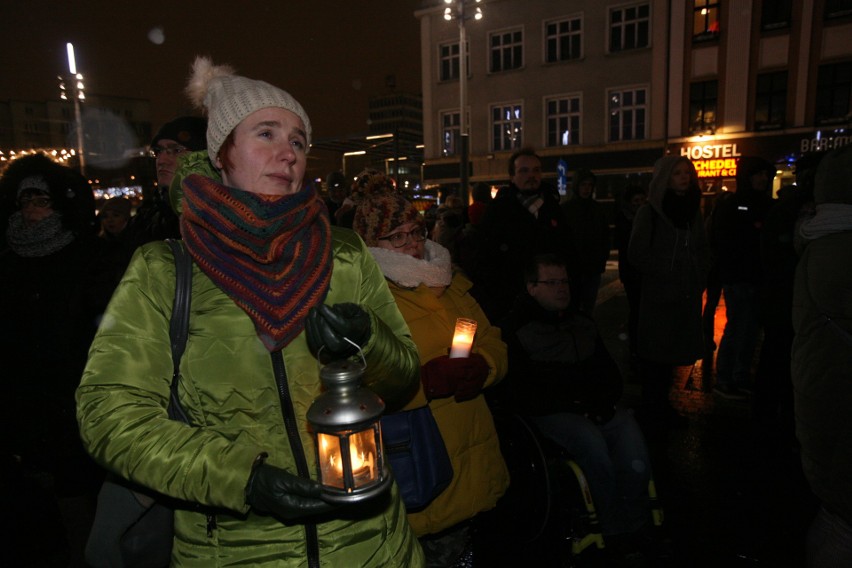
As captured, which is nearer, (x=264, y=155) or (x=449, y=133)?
(x=264, y=155)

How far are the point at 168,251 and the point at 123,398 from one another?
16.8 inches

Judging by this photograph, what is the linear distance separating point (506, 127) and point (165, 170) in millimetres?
25566

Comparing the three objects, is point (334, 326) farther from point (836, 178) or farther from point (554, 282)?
point (554, 282)

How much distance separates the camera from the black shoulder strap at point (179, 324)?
4.61 feet

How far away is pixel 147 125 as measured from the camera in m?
84.1

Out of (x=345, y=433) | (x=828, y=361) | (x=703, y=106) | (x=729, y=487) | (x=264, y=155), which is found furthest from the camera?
(x=703, y=106)

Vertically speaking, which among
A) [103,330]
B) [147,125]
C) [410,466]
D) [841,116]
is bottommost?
[410,466]

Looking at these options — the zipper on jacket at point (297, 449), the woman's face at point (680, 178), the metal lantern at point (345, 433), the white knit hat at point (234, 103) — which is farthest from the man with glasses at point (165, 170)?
the woman's face at point (680, 178)

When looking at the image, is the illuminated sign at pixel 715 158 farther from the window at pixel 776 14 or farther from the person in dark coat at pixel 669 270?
the person in dark coat at pixel 669 270

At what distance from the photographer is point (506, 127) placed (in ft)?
88.2

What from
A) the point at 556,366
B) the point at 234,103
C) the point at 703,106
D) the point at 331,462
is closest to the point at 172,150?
the point at 234,103

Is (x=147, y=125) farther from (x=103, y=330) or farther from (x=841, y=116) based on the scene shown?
(x=103, y=330)

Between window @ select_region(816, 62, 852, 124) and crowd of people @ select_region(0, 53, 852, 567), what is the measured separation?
19.1m

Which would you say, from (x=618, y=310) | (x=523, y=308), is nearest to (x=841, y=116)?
(x=618, y=310)
